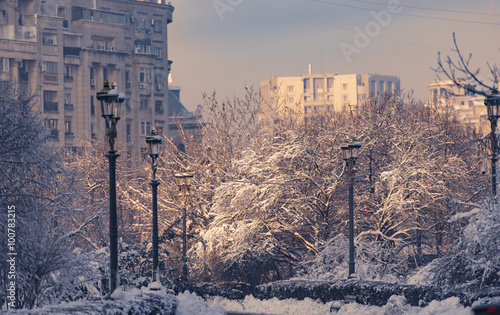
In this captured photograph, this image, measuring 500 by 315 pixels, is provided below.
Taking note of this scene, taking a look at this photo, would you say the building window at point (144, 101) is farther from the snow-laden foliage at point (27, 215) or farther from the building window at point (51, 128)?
the snow-laden foliage at point (27, 215)

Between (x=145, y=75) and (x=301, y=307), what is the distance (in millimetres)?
74826

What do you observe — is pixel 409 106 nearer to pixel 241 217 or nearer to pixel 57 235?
pixel 241 217

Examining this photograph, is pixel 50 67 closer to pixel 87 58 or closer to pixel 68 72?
pixel 68 72

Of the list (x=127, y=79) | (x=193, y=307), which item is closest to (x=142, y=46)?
(x=127, y=79)

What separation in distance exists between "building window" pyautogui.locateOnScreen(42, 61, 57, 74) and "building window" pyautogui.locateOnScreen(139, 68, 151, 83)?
12852 millimetres

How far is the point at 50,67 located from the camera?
84.1 metres

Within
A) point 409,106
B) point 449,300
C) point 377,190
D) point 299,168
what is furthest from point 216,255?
point 409,106

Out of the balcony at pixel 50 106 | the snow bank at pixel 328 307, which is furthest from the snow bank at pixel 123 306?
the balcony at pixel 50 106

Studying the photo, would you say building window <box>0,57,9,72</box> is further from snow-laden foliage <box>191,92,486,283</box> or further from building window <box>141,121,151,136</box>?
snow-laden foliage <box>191,92,486,283</box>

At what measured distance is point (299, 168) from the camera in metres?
33.7

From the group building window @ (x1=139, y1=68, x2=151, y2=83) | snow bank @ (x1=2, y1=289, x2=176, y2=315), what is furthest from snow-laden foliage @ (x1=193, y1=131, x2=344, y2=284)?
building window @ (x1=139, y1=68, x2=151, y2=83)

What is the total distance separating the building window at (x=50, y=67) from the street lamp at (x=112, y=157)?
71400 mm

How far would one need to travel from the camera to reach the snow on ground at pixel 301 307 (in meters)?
16.0

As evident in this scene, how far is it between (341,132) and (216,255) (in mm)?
8894
